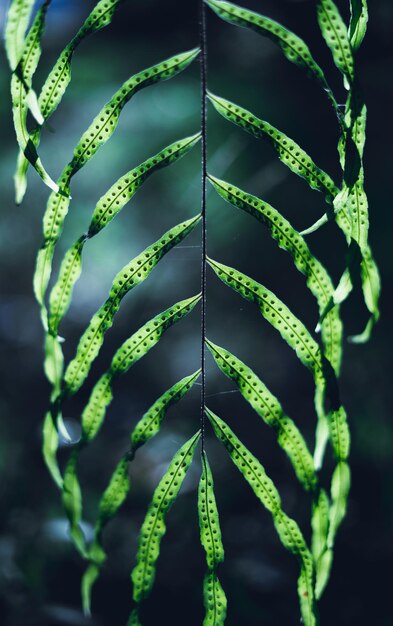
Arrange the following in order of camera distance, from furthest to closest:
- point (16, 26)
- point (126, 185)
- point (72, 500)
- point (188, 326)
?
point (188, 326)
point (72, 500)
point (126, 185)
point (16, 26)

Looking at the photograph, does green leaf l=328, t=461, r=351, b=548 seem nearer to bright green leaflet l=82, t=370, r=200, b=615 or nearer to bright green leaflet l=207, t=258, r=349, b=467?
bright green leaflet l=207, t=258, r=349, b=467

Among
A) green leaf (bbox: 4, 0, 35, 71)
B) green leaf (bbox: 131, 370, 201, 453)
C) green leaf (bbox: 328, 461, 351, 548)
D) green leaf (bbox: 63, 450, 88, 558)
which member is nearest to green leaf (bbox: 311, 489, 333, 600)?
green leaf (bbox: 328, 461, 351, 548)

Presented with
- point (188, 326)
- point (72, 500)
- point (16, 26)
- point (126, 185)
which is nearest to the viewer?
point (16, 26)

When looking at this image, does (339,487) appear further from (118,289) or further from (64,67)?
(64,67)

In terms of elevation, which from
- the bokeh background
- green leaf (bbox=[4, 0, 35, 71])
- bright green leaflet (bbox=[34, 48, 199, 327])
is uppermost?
green leaf (bbox=[4, 0, 35, 71])

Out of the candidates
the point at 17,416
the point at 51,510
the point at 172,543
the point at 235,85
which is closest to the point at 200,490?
the point at 172,543

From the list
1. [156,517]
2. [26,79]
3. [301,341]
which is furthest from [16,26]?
[156,517]

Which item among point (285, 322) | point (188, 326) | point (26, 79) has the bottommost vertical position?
point (188, 326)

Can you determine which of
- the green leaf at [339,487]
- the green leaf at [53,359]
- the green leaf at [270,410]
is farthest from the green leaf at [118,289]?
the green leaf at [339,487]

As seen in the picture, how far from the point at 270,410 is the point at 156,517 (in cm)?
23

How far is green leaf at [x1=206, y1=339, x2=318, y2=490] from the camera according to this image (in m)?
0.87

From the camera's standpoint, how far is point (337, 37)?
0.72 m

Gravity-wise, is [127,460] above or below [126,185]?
below

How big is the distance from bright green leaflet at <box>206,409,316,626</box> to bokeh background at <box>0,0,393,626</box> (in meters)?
0.85
